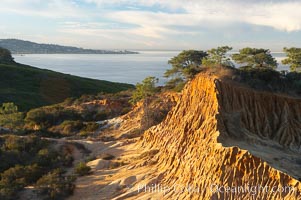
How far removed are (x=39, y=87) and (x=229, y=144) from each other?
2730 inches

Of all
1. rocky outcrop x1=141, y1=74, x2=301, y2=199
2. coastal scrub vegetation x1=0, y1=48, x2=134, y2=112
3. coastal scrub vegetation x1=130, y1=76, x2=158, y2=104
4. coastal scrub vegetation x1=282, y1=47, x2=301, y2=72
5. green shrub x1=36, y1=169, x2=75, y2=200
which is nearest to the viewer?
rocky outcrop x1=141, y1=74, x2=301, y2=199

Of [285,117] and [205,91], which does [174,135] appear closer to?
[205,91]

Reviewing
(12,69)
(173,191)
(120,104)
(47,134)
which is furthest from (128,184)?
(12,69)

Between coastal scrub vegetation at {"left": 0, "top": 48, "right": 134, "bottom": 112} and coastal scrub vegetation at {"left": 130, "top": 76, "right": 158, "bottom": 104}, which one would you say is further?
coastal scrub vegetation at {"left": 0, "top": 48, "right": 134, "bottom": 112}

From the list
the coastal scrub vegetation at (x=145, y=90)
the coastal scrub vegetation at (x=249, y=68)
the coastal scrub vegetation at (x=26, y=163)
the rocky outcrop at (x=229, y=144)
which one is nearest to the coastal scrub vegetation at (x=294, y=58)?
the coastal scrub vegetation at (x=249, y=68)

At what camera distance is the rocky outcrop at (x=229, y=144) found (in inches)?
554

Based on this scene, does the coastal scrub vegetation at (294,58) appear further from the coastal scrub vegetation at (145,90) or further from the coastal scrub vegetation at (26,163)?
the coastal scrub vegetation at (26,163)

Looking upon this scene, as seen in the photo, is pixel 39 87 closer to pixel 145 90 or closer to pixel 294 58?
pixel 145 90

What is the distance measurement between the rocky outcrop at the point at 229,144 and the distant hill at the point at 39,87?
50.5m

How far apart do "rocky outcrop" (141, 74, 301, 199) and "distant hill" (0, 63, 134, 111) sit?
50.5m

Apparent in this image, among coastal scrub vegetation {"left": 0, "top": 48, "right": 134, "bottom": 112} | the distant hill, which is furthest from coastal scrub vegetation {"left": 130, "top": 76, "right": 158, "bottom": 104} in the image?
the distant hill

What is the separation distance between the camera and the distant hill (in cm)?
6906

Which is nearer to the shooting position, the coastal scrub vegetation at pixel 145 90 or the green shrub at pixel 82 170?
the green shrub at pixel 82 170

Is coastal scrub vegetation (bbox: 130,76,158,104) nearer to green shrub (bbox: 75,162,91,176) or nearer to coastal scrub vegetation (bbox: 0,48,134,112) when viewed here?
green shrub (bbox: 75,162,91,176)
